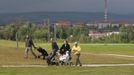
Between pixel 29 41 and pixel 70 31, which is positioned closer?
pixel 29 41

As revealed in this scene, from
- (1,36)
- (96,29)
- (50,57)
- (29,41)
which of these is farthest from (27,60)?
(96,29)

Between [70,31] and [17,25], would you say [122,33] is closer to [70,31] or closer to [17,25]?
[70,31]

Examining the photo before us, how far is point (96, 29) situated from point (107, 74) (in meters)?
131

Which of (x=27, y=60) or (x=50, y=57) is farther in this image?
(x=27, y=60)

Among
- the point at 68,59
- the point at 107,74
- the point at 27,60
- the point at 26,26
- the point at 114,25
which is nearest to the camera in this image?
the point at 107,74

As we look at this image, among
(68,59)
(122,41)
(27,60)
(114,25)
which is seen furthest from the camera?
(114,25)

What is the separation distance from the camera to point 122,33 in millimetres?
117000

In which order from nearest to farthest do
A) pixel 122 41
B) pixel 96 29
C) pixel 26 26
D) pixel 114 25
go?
pixel 122 41 < pixel 26 26 < pixel 114 25 < pixel 96 29

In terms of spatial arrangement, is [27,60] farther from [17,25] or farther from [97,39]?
[17,25]

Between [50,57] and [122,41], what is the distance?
82095 mm

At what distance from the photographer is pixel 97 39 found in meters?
122

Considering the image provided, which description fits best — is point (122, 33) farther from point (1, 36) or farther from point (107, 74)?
point (107, 74)

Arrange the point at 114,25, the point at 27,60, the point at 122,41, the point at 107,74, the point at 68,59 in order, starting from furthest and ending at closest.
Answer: the point at 114,25, the point at 122,41, the point at 27,60, the point at 68,59, the point at 107,74

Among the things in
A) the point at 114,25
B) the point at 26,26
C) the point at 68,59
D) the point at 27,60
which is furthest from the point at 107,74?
the point at 114,25
